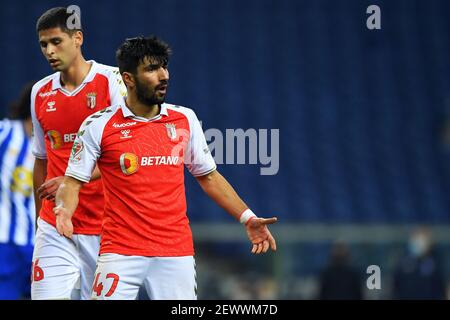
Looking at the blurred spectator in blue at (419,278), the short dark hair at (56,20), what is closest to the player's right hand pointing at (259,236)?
the short dark hair at (56,20)

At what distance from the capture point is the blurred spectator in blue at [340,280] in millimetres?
10078

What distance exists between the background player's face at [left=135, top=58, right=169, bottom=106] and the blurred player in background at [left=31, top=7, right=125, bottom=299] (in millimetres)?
500

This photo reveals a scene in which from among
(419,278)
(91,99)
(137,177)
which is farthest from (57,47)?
(419,278)

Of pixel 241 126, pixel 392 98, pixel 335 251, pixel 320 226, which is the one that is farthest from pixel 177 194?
pixel 392 98

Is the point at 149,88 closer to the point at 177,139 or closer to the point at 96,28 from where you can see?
the point at 177,139

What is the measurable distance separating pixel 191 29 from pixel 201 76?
90 centimetres

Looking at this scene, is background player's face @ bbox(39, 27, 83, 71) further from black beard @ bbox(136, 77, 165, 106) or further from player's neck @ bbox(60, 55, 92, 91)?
black beard @ bbox(136, 77, 165, 106)

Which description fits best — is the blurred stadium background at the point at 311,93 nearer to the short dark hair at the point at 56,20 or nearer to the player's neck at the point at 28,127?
the player's neck at the point at 28,127

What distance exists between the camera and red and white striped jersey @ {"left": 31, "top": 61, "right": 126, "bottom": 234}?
16.4ft

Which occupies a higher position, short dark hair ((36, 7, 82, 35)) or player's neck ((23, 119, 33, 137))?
short dark hair ((36, 7, 82, 35))

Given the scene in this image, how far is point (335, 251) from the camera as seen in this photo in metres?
10.2

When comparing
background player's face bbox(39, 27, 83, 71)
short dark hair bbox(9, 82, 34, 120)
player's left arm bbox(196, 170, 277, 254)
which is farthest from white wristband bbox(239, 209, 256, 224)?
short dark hair bbox(9, 82, 34, 120)

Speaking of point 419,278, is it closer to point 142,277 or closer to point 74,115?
point 74,115

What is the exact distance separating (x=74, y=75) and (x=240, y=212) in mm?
1185
